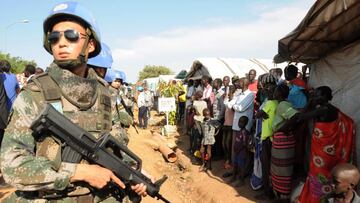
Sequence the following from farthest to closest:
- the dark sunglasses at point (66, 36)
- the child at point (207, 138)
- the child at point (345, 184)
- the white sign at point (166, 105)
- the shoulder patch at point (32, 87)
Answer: the white sign at point (166, 105)
the child at point (207, 138)
the child at point (345, 184)
the dark sunglasses at point (66, 36)
the shoulder patch at point (32, 87)

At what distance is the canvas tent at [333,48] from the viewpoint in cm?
399

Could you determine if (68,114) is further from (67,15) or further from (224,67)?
(224,67)

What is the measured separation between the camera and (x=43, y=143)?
1.77 m

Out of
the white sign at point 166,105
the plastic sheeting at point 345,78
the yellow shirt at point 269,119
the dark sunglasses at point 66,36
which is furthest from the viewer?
the white sign at point 166,105

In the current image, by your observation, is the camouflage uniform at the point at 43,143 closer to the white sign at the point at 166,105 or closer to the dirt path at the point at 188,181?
the dirt path at the point at 188,181

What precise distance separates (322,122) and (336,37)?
4.83 feet

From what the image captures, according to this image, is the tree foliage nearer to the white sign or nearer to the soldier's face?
the white sign

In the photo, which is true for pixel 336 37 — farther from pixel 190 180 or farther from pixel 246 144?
pixel 190 180

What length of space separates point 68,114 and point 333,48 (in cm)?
432

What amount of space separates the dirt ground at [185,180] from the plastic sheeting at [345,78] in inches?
79.2

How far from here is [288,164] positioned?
496 centimetres

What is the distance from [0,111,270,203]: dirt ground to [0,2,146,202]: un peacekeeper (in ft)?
13.6

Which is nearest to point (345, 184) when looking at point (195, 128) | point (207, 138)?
point (207, 138)

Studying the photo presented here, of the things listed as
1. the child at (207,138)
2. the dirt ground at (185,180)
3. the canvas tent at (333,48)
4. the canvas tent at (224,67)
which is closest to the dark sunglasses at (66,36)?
the canvas tent at (333,48)
